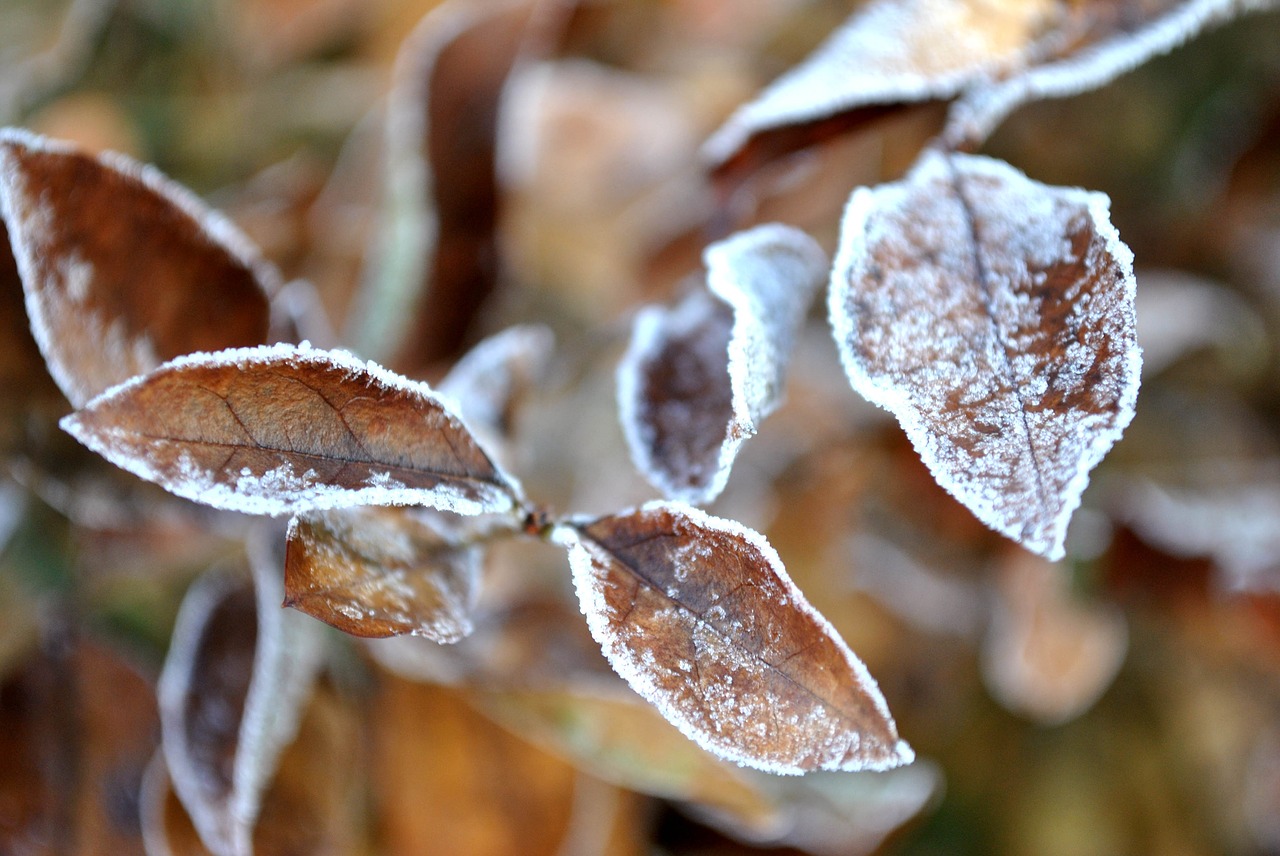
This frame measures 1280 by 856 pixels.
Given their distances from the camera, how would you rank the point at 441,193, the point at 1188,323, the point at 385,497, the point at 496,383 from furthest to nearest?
the point at 1188,323 < the point at 441,193 < the point at 496,383 < the point at 385,497

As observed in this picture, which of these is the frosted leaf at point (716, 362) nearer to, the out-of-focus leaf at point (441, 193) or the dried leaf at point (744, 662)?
the dried leaf at point (744, 662)

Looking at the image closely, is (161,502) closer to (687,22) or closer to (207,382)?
(207,382)

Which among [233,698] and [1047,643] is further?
[1047,643]

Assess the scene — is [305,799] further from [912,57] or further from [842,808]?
[912,57]

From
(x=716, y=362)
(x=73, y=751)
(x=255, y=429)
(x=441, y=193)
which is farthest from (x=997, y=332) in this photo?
(x=73, y=751)

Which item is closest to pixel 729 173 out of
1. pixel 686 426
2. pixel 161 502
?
pixel 686 426

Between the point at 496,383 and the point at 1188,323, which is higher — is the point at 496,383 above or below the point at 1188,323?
above

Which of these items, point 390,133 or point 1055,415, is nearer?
point 1055,415
